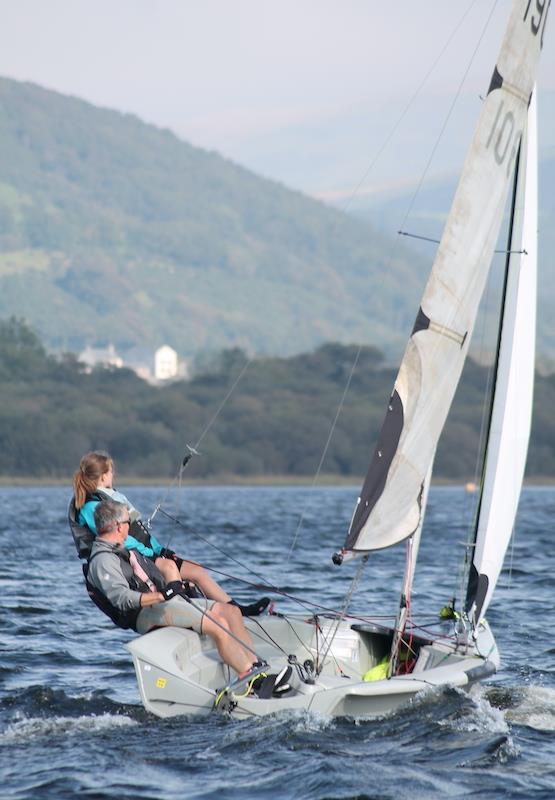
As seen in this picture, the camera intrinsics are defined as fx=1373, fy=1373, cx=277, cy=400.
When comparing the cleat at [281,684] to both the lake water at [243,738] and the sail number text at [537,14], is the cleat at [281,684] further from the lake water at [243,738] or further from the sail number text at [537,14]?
the sail number text at [537,14]

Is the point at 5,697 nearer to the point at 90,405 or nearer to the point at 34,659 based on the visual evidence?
the point at 34,659

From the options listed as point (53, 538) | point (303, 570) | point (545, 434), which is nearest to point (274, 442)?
point (545, 434)

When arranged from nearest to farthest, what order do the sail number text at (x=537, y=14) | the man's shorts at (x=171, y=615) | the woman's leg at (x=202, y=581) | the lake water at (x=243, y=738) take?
the lake water at (x=243, y=738), the man's shorts at (x=171, y=615), the sail number text at (x=537, y=14), the woman's leg at (x=202, y=581)

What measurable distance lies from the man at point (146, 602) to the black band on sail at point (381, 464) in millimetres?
1128

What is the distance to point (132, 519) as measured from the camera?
11047 millimetres

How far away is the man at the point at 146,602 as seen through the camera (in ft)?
33.7

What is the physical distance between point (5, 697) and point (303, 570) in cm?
1221

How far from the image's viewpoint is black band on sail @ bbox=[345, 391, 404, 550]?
10.4 meters

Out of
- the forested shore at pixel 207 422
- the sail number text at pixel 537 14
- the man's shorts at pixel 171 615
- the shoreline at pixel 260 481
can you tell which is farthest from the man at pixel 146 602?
the forested shore at pixel 207 422

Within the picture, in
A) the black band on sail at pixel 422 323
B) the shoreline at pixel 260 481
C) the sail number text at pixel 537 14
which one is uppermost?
the sail number text at pixel 537 14

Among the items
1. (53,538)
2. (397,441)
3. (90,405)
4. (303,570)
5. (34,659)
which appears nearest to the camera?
(397,441)

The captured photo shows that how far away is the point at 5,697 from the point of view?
36.7 feet

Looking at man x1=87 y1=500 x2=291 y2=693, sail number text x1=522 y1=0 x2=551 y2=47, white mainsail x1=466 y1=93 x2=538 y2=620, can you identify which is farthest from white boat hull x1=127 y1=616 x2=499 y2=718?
sail number text x1=522 y1=0 x2=551 y2=47

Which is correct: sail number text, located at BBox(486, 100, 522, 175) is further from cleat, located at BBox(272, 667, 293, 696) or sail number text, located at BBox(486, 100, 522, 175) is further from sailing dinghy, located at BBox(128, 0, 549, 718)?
cleat, located at BBox(272, 667, 293, 696)
